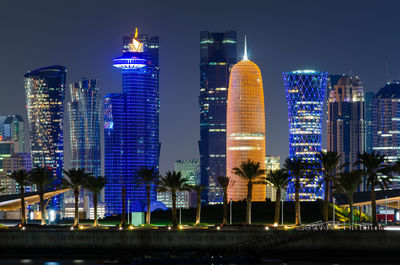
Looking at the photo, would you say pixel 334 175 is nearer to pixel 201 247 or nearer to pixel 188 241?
pixel 201 247

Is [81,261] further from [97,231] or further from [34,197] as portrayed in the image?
[34,197]

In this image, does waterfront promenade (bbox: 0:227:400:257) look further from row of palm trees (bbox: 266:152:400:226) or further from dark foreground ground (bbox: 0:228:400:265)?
row of palm trees (bbox: 266:152:400:226)

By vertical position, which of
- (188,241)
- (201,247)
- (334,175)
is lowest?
(201,247)

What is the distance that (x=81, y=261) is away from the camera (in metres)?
102

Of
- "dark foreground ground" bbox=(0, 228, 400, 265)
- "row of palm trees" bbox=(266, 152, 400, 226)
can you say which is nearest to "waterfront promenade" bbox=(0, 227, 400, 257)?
"dark foreground ground" bbox=(0, 228, 400, 265)

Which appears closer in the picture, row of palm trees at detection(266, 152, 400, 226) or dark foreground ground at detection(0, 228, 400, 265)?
dark foreground ground at detection(0, 228, 400, 265)

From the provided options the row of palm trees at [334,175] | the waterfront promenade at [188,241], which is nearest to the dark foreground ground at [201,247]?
the waterfront promenade at [188,241]

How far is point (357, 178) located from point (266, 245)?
2903cm

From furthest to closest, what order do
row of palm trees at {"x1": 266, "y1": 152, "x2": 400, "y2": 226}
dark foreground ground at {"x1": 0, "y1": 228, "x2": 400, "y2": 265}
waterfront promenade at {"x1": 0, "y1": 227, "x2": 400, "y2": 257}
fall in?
row of palm trees at {"x1": 266, "y1": 152, "x2": 400, "y2": 226}, waterfront promenade at {"x1": 0, "y1": 227, "x2": 400, "y2": 257}, dark foreground ground at {"x1": 0, "y1": 228, "x2": 400, "y2": 265}

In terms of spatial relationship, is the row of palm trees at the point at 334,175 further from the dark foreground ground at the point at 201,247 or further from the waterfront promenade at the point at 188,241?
the dark foreground ground at the point at 201,247

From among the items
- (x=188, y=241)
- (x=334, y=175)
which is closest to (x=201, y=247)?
(x=188, y=241)

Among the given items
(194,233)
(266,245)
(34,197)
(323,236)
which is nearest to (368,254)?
(323,236)

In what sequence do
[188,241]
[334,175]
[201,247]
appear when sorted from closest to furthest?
[201,247] → [188,241] → [334,175]

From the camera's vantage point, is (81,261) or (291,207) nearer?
(81,261)
